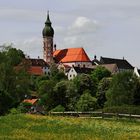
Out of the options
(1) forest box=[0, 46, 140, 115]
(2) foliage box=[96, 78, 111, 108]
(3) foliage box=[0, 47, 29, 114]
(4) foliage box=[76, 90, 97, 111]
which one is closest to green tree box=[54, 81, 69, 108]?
(1) forest box=[0, 46, 140, 115]

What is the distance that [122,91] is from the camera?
8862cm

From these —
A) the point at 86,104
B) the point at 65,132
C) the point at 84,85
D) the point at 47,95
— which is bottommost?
the point at 65,132

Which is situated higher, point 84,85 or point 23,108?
point 84,85

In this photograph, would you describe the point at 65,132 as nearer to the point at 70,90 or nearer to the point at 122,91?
the point at 122,91

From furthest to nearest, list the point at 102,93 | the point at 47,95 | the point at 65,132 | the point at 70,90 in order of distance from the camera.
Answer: the point at 102,93 → the point at 70,90 → the point at 47,95 → the point at 65,132

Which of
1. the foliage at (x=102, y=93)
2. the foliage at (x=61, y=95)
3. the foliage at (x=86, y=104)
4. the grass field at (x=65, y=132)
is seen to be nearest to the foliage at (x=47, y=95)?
the foliage at (x=61, y=95)

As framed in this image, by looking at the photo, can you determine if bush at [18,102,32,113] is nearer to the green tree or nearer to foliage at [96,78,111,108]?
the green tree

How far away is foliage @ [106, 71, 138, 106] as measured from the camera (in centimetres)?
8681

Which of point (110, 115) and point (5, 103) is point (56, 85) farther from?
point (110, 115)

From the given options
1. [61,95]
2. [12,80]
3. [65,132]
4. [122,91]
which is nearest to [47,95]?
[61,95]

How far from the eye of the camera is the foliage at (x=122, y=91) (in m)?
86.8

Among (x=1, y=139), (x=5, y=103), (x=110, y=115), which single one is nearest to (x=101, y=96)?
(x=5, y=103)

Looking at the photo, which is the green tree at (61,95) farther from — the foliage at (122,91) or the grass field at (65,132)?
the grass field at (65,132)

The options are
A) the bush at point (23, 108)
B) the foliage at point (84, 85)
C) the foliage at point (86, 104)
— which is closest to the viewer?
the bush at point (23, 108)
